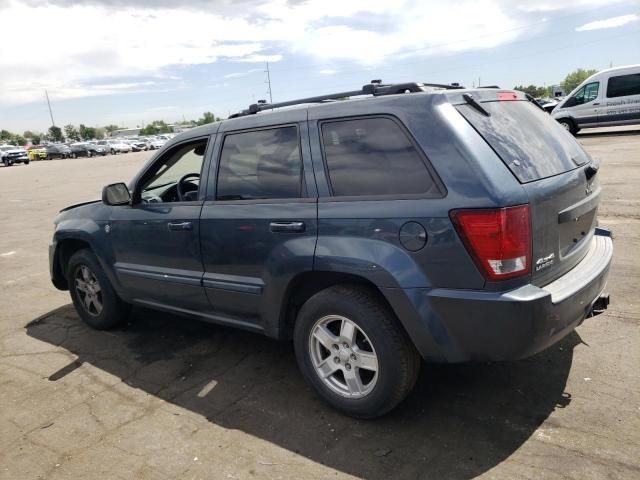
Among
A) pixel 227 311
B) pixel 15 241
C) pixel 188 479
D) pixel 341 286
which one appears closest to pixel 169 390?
pixel 227 311

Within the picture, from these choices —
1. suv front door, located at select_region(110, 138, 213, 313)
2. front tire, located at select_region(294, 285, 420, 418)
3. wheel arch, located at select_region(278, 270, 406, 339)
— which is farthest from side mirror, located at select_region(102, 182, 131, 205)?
front tire, located at select_region(294, 285, 420, 418)

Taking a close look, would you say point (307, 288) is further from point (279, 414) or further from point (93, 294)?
point (93, 294)

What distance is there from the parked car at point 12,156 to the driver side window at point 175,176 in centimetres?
4510

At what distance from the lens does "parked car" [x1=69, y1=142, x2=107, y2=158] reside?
50688 millimetres

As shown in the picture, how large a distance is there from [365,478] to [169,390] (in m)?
1.68

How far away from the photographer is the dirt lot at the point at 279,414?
8.84 ft

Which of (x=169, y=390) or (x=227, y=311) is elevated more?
(x=227, y=311)

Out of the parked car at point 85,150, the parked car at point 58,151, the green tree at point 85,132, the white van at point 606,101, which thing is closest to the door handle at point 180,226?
the white van at point 606,101

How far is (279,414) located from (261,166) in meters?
1.59

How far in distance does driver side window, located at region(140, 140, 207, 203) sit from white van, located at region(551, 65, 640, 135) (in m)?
17.9

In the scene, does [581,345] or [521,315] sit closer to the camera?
[521,315]

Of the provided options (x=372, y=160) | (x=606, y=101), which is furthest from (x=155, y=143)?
(x=372, y=160)

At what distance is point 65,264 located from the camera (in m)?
5.13

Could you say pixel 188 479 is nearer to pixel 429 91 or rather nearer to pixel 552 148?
pixel 429 91
